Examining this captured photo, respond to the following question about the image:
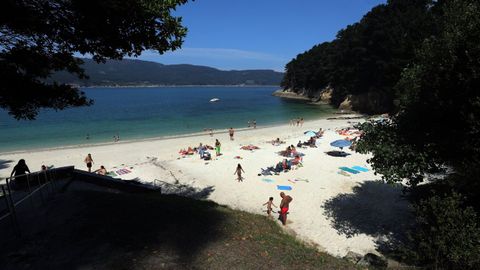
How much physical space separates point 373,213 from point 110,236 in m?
10.8

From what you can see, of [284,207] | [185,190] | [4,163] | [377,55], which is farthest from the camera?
[377,55]

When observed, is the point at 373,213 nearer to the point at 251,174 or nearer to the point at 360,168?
the point at 360,168

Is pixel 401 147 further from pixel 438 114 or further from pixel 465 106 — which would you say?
pixel 465 106

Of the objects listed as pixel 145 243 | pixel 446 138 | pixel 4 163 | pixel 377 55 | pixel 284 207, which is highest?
pixel 377 55

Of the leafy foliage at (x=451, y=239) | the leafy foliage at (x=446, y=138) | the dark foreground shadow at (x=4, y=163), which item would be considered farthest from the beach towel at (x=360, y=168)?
the dark foreground shadow at (x=4, y=163)

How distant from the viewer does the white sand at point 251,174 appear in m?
13.0

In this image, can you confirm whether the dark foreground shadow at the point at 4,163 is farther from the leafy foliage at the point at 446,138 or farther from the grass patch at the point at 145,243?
the leafy foliage at the point at 446,138

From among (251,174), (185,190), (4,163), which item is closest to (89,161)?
(185,190)

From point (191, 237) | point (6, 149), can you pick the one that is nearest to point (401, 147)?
point (191, 237)

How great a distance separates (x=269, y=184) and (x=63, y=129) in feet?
139

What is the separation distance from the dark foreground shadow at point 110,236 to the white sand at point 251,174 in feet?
15.7

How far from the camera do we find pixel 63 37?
8.45 m

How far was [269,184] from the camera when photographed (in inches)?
729

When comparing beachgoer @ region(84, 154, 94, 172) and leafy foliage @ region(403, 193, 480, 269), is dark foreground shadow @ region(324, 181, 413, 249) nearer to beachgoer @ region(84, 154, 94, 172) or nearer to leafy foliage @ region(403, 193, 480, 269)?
leafy foliage @ region(403, 193, 480, 269)
